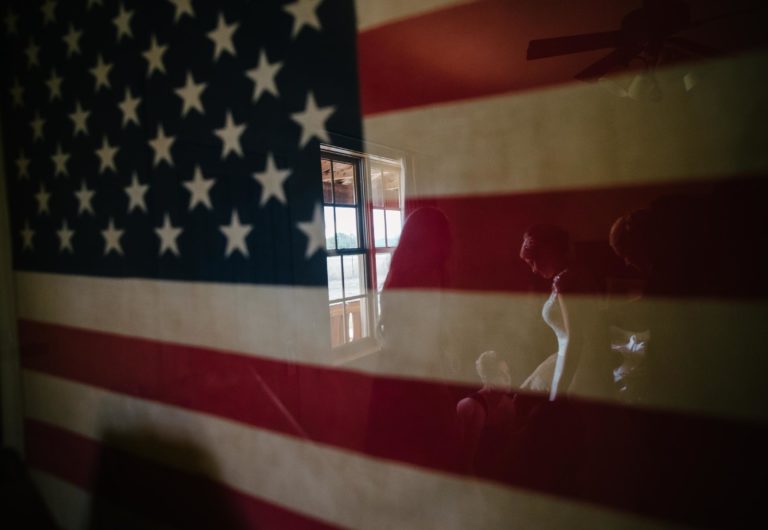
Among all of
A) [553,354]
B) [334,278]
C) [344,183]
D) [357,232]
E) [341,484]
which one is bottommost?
[341,484]

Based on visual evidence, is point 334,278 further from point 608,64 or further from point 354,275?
point 608,64

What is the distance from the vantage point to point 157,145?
4.32ft

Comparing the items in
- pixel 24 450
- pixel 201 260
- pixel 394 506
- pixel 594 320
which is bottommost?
pixel 24 450

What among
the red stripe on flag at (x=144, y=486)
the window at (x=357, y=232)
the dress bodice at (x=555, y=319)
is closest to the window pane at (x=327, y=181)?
the window at (x=357, y=232)

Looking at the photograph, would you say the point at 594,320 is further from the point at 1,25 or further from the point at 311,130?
the point at 1,25

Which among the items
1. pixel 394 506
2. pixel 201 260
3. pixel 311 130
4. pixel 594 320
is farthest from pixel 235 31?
pixel 394 506

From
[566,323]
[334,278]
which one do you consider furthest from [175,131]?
[566,323]

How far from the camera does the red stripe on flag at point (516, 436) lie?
65 cm

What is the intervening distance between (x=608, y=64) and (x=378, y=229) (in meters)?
0.50

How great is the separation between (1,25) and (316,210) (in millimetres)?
1825

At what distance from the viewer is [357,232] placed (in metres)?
0.94

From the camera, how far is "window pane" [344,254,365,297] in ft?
3.09

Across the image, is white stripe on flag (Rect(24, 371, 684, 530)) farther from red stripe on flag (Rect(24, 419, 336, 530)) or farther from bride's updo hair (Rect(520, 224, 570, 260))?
bride's updo hair (Rect(520, 224, 570, 260))

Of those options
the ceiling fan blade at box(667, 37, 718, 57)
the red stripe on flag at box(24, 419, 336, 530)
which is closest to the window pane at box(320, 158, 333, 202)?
the ceiling fan blade at box(667, 37, 718, 57)
